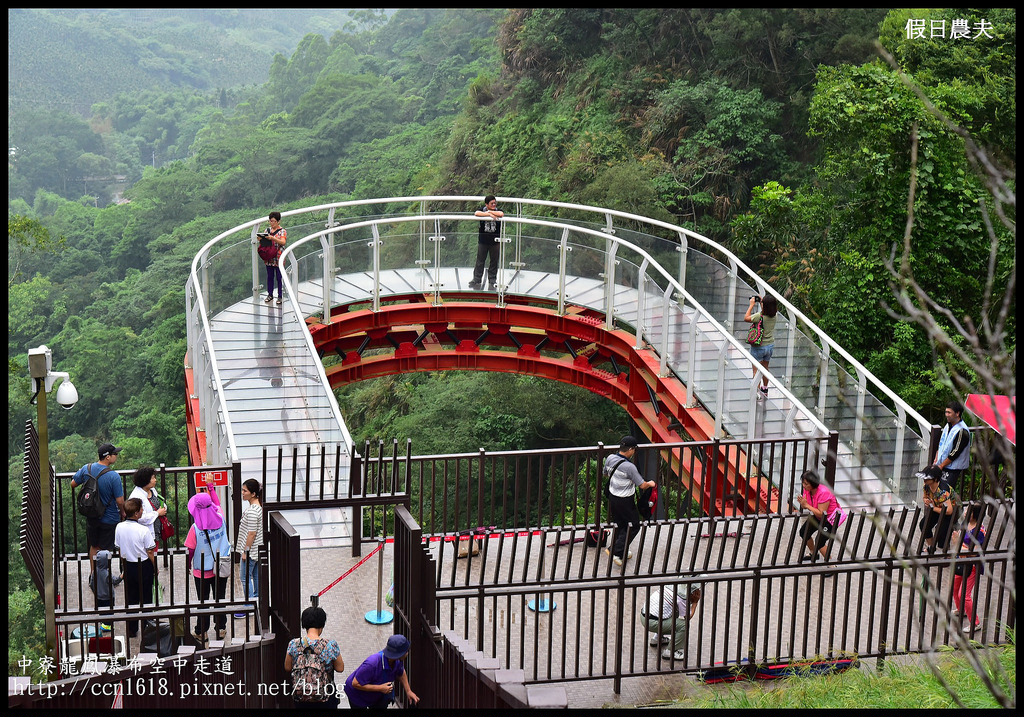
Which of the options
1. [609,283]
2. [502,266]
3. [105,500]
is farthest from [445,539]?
[502,266]

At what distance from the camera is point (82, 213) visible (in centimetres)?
5266

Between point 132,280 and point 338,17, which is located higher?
point 338,17

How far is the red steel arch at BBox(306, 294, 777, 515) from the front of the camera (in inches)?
556

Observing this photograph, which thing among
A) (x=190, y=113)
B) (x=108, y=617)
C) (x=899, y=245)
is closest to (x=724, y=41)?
(x=899, y=245)

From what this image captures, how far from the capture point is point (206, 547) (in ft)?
27.0

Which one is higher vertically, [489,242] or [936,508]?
[489,242]

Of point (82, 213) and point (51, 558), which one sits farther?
point (82, 213)

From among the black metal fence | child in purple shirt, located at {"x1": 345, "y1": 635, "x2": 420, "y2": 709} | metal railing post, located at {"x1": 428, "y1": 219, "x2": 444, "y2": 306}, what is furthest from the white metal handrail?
child in purple shirt, located at {"x1": 345, "y1": 635, "x2": 420, "y2": 709}

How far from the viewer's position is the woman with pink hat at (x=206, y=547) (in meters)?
7.91

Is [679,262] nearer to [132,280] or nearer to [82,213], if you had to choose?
[132,280]

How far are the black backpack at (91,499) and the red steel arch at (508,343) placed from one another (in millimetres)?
5976

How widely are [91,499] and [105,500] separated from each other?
12 cm

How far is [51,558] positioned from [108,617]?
25.3 inches

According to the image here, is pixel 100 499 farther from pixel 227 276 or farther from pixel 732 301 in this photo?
pixel 732 301
